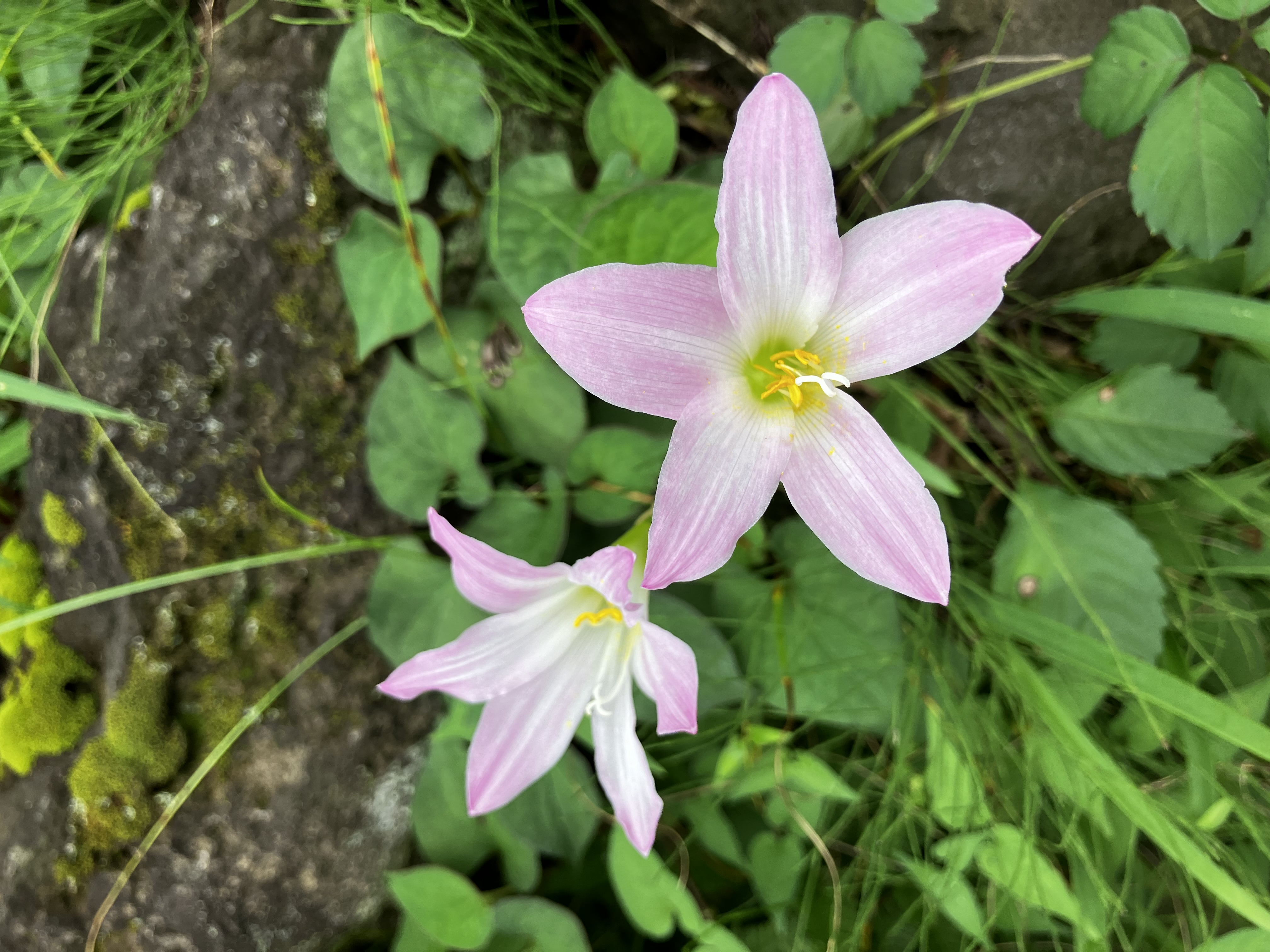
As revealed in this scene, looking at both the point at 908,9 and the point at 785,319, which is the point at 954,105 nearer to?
the point at 908,9

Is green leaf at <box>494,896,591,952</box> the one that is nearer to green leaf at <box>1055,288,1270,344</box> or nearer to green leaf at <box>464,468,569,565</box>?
green leaf at <box>464,468,569,565</box>

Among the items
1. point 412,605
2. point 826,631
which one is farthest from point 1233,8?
point 412,605

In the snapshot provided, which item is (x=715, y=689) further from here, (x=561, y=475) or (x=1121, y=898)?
(x=1121, y=898)

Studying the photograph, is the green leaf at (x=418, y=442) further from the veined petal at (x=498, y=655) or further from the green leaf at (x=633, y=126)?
the green leaf at (x=633, y=126)

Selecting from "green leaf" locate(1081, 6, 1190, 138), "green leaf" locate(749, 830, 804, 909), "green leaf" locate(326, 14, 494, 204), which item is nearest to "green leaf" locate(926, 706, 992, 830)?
"green leaf" locate(749, 830, 804, 909)

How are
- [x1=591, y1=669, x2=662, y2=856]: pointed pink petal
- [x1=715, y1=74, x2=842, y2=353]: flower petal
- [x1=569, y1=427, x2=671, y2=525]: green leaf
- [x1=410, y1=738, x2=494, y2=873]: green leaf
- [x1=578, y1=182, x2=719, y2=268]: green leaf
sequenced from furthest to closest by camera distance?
[x1=410, y1=738, x2=494, y2=873]: green leaf
[x1=569, y1=427, x2=671, y2=525]: green leaf
[x1=578, y1=182, x2=719, y2=268]: green leaf
[x1=591, y1=669, x2=662, y2=856]: pointed pink petal
[x1=715, y1=74, x2=842, y2=353]: flower petal

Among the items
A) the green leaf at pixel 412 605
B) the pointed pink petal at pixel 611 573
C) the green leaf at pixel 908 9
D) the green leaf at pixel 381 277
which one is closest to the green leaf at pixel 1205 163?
the green leaf at pixel 908 9
